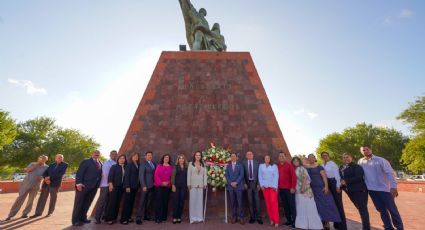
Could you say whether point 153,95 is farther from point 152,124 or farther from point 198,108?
point 198,108

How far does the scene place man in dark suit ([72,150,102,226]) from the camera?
603 cm

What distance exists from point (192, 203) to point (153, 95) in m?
4.33

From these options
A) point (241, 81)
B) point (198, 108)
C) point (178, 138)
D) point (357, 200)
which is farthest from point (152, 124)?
point (357, 200)

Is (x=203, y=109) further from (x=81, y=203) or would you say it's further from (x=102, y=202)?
(x=81, y=203)

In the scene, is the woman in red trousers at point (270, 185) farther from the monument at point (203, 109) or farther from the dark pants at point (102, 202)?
the dark pants at point (102, 202)

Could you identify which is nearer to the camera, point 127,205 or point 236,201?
point 127,205

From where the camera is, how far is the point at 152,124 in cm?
824

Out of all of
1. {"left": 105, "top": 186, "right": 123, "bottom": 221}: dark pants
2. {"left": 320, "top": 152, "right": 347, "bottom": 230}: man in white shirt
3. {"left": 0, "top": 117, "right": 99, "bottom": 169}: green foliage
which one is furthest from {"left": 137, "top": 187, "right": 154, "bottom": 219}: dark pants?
{"left": 0, "top": 117, "right": 99, "bottom": 169}: green foliage

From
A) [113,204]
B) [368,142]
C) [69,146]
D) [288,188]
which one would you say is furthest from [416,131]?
[69,146]

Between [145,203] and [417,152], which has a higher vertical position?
[417,152]

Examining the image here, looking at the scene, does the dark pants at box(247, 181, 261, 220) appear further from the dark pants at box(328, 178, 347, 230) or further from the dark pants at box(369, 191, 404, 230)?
the dark pants at box(369, 191, 404, 230)

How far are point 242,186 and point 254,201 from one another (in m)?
0.61

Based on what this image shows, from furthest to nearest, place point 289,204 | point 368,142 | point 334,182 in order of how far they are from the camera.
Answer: point 368,142 → point 289,204 → point 334,182

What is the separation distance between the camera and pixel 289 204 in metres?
6.17
